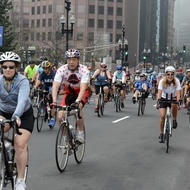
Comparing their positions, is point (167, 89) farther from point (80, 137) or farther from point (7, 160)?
point (7, 160)

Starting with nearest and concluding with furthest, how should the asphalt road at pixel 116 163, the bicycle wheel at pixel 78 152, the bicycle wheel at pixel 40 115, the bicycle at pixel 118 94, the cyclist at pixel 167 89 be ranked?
the asphalt road at pixel 116 163 → the bicycle wheel at pixel 78 152 → the cyclist at pixel 167 89 → the bicycle wheel at pixel 40 115 → the bicycle at pixel 118 94

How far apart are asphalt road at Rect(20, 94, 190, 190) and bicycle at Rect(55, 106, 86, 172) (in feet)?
0.59

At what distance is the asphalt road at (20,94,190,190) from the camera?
236 inches

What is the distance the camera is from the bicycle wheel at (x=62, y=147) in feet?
21.4

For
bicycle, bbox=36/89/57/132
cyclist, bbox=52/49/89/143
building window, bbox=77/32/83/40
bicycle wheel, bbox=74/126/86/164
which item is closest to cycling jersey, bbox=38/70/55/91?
bicycle, bbox=36/89/57/132

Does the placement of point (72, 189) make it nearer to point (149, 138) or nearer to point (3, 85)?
point (3, 85)

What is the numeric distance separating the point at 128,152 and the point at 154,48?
163m

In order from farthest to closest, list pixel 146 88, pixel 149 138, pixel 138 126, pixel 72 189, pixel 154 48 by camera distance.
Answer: pixel 154 48
pixel 146 88
pixel 138 126
pixel 149 138
pixel 72 189

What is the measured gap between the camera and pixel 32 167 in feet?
22.5

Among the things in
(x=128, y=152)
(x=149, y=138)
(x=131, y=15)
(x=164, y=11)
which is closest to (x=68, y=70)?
(x=128, y=152)

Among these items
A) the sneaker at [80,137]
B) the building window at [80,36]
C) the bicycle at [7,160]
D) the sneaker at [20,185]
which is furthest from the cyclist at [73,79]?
the building window at [80,36]

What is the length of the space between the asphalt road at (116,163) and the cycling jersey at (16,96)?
1.22 metres

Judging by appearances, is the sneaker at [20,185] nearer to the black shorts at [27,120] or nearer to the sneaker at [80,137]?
the black shorts at [27,120]

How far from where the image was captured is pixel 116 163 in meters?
7.49
